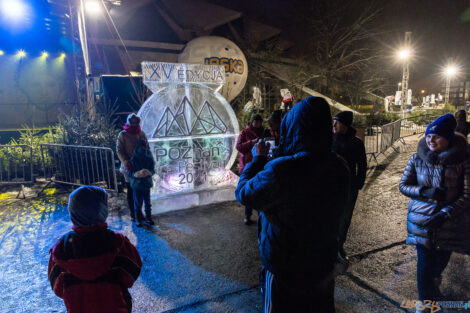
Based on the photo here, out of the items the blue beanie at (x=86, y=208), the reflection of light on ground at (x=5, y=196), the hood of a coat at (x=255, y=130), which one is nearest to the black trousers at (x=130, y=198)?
the hood of a coat at (x=255, y=130)

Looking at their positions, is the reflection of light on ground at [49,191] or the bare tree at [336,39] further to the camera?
the bare tree at [336,39]

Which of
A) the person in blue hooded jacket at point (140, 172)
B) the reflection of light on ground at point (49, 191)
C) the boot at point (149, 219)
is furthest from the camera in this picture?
the reflection of light on ground at point (49, 191)

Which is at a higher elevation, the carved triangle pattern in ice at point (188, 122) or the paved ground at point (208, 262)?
the carved triangle pattern in ice at point (188, 122)

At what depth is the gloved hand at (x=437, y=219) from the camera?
2.38m

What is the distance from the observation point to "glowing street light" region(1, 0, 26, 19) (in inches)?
476

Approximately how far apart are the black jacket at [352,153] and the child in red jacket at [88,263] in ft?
8.87

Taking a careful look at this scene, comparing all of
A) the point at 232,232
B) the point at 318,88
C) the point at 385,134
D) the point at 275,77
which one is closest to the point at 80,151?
the point at 232,232

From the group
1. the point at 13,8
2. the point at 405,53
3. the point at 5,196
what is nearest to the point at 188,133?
the point at 5,196

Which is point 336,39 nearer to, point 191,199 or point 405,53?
point 405,53

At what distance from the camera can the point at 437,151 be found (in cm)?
248

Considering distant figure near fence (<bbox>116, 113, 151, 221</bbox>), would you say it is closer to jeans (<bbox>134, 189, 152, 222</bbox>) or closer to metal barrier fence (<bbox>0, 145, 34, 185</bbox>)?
jeans (<bbox>134, 189, 152, 222</bbox>)

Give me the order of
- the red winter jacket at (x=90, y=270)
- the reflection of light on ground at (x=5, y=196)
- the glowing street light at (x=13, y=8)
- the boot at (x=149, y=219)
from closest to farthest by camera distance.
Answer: the red winter jacket at (x=90, y=270) → the boot at (x=149, y=219) → the reflection of light on ground at (x=5, y=196) → the glowing street light at (x=13, y=8)

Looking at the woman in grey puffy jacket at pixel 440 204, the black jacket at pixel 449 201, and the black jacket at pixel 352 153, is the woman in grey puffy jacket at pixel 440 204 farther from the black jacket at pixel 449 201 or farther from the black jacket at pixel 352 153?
the black jacket at pixel 352 153

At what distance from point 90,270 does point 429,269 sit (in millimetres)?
2635
